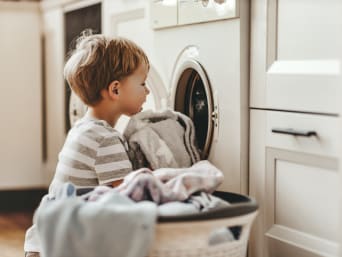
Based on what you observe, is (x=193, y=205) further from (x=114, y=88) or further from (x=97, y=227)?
(x=114, y=88)

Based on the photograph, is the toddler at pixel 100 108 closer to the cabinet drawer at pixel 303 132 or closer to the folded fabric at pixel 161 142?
the folded fabric at pixel 161 142

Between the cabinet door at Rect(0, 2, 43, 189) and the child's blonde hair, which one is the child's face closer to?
the child's blonde hair

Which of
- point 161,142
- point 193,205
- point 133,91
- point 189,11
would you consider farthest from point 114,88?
point 193,205

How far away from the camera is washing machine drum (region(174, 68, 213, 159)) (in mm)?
1454

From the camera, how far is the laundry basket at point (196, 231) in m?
1.00

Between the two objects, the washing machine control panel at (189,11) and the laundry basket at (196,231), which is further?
the washing machine control panel at (189,11)

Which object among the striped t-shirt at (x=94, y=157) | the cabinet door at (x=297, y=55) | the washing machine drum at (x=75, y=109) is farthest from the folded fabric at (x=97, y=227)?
the washing machine drum at (x=75, y=109)

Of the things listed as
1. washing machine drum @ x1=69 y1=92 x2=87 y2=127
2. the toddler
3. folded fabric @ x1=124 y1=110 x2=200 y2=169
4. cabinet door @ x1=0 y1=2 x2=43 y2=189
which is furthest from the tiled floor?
folded fabric @ x1=124 y1=110 x2=200 y2=169

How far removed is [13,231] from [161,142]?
1134 millimetres

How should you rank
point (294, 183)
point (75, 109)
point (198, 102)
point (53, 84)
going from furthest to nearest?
point (53, 84)
point (75, 109)
point (198, 102)
point (294, 183)

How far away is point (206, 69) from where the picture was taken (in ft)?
4.79

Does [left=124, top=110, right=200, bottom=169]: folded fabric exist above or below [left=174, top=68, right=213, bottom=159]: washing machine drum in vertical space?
below

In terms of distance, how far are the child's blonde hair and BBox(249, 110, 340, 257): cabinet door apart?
0.33 meters

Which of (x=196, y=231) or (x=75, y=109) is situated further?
(x=75, y=109)
